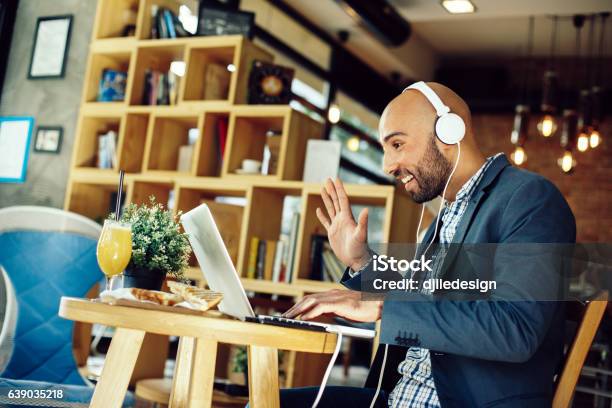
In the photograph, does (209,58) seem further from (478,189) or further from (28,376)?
(478,189)

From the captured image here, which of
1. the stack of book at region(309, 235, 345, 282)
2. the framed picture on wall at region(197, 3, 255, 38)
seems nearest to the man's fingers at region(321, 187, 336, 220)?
the stack of book at region(309, 235, 345, 282)

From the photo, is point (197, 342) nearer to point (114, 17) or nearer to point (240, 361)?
point (240, 361)

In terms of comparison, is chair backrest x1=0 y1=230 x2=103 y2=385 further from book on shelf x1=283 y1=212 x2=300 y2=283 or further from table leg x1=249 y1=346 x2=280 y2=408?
book on shelf x1=283 y1=212 x2=300 y2=283

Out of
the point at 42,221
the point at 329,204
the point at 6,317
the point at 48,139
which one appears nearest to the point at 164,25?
the point at 48,139

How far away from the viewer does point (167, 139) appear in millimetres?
4250

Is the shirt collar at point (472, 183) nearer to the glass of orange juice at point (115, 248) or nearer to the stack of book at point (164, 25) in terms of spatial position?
the glass of orange juice at point (115, 248)

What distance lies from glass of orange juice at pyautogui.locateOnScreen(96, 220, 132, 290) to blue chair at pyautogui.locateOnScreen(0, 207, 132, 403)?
0.76 metres

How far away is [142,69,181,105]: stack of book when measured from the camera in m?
4.21

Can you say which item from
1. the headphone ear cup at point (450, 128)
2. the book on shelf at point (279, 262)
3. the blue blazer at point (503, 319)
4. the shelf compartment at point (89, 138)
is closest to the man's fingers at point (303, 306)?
the blue blazer at point (503, 319)

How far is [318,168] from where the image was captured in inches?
151

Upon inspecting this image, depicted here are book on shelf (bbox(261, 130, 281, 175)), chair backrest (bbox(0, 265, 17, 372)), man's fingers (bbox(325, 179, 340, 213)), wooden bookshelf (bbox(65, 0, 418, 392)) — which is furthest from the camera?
book on shelf (bbox(261, 130, 281, 175))

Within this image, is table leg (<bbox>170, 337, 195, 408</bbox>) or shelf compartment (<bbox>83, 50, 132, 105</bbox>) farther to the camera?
shelf compartment (<bbox>83, 50, 132, 105</bbox>)

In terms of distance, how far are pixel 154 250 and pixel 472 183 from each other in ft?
2.30

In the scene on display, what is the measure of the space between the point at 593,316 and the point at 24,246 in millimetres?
1683
